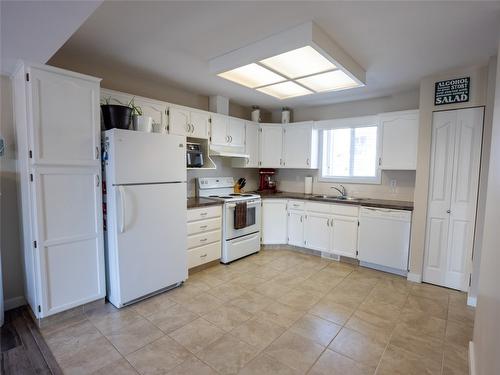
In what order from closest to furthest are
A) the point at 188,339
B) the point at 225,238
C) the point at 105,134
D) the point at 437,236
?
the point at 188,339 → the point at 105,134 → the point at 437,236 → the point at 225,238

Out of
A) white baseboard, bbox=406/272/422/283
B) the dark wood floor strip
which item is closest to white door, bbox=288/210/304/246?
white baseboard, bbox=406/272/422/283

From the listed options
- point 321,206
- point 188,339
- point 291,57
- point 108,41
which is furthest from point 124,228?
point 321,206

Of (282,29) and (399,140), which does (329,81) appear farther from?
(399,140)

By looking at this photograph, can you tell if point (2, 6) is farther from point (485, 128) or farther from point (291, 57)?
point (485, 128)

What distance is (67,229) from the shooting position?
224 centimetres

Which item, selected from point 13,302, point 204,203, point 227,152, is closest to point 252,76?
point 227,152

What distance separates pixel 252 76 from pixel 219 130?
3.95 feet

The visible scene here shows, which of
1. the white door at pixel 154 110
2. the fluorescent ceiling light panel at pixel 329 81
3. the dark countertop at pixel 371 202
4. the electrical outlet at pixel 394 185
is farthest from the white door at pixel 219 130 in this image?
the electrical outlet at pixel 394 185

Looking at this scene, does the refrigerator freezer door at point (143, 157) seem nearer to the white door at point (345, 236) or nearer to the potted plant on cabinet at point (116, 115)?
the potted plant on cabinet at point (116, 115)

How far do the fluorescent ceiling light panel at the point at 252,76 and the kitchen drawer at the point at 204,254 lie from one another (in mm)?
2138

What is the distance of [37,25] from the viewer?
158 centimetres

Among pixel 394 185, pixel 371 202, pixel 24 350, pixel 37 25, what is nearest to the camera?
pixel 37 25

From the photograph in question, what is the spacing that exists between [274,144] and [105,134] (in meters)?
2.85

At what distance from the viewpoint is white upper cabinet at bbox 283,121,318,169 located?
4.36 meters
